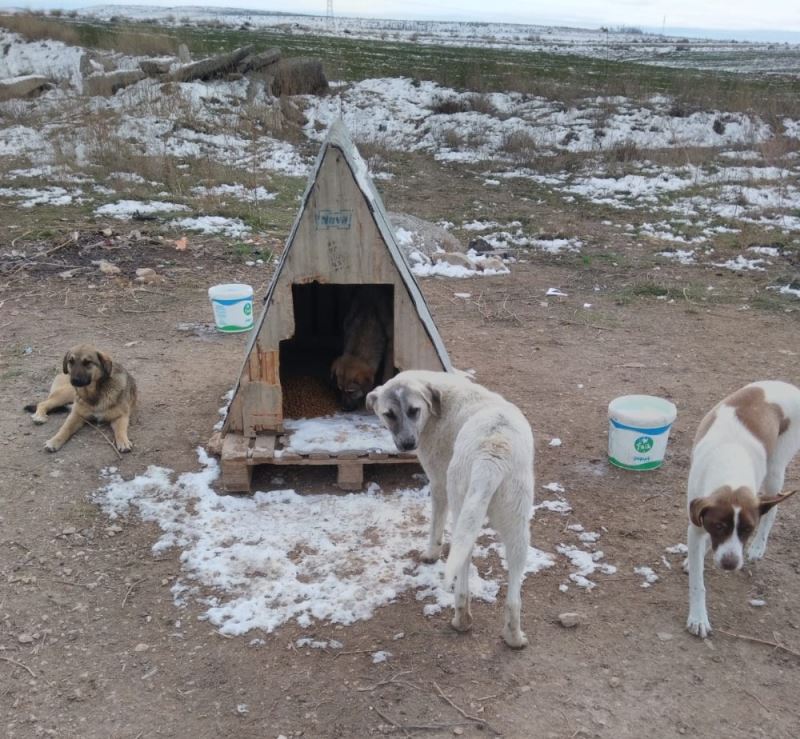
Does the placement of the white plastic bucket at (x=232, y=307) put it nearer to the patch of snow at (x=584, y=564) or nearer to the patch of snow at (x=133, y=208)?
the patch of snow at (x=584, y=564)

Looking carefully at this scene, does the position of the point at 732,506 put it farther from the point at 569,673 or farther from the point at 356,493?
the point at 356,493

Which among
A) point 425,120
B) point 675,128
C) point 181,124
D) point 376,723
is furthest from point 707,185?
point 376,723

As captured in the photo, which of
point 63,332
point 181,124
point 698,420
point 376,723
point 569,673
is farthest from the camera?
point 181,124

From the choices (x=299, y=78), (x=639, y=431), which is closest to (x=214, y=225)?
(x=639, y=431)

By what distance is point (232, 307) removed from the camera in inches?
285

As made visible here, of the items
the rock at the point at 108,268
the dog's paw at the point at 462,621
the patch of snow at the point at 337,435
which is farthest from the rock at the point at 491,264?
the dog's paw at the point at 462,621

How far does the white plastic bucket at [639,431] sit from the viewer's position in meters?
4.89

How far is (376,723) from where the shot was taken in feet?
9.89

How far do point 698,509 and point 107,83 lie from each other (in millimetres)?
20666

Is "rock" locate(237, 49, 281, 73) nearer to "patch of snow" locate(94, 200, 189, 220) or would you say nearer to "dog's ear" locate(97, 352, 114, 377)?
"patch of snow" locate(94, 200, 189, 220)

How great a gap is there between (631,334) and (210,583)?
5465 millimetres

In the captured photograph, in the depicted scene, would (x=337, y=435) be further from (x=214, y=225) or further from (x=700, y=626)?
(x=214, y=225)

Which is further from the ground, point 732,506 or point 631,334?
point 732,506

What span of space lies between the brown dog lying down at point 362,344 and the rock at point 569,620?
243cm
